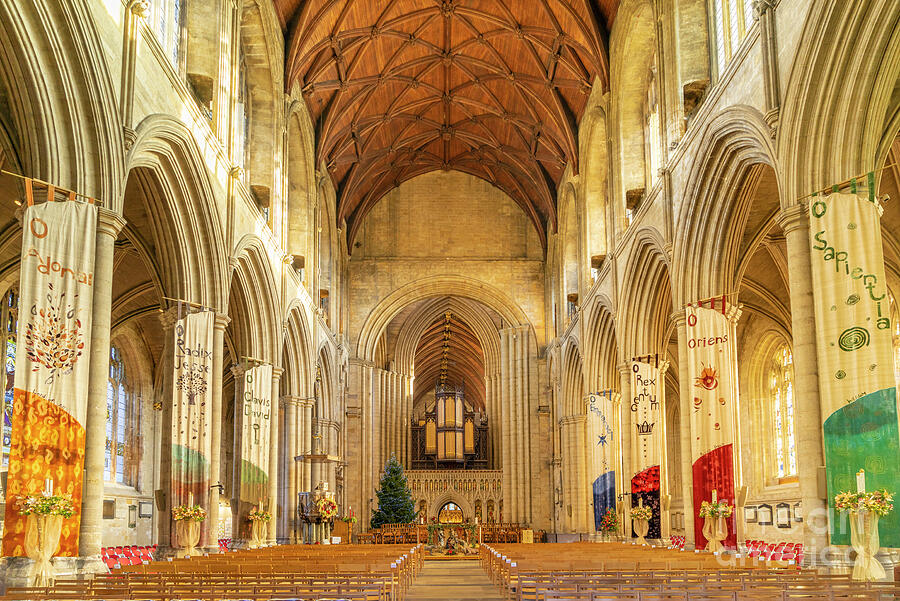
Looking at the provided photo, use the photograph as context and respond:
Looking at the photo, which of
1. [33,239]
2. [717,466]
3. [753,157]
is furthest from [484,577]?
[33,239]

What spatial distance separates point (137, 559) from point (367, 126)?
18025 mm

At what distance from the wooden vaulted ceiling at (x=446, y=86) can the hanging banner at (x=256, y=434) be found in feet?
27.2

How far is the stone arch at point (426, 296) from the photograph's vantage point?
128 feet

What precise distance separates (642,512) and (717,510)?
211 inches

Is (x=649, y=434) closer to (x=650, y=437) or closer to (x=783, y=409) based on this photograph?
(x=650, y=437)

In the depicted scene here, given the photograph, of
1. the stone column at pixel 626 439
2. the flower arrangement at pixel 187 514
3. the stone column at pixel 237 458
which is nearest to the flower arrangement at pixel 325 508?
the stone column at pixel 237 458

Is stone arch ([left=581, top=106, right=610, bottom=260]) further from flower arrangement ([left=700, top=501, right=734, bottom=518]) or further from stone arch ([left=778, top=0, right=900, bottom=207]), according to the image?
stone arch ([left=778, top=0, right=900, bottom=207])

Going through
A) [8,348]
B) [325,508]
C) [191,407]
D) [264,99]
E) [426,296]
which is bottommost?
[325,508]

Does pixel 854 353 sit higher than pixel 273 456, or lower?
higher

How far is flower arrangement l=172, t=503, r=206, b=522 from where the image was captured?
55.5 feet

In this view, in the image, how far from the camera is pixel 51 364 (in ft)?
38.1

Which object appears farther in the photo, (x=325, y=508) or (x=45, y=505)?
(x=325, y=508)

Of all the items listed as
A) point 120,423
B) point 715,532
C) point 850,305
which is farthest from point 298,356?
point 850,305

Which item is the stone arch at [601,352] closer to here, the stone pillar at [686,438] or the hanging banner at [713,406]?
the stone pillar at [686,438]
